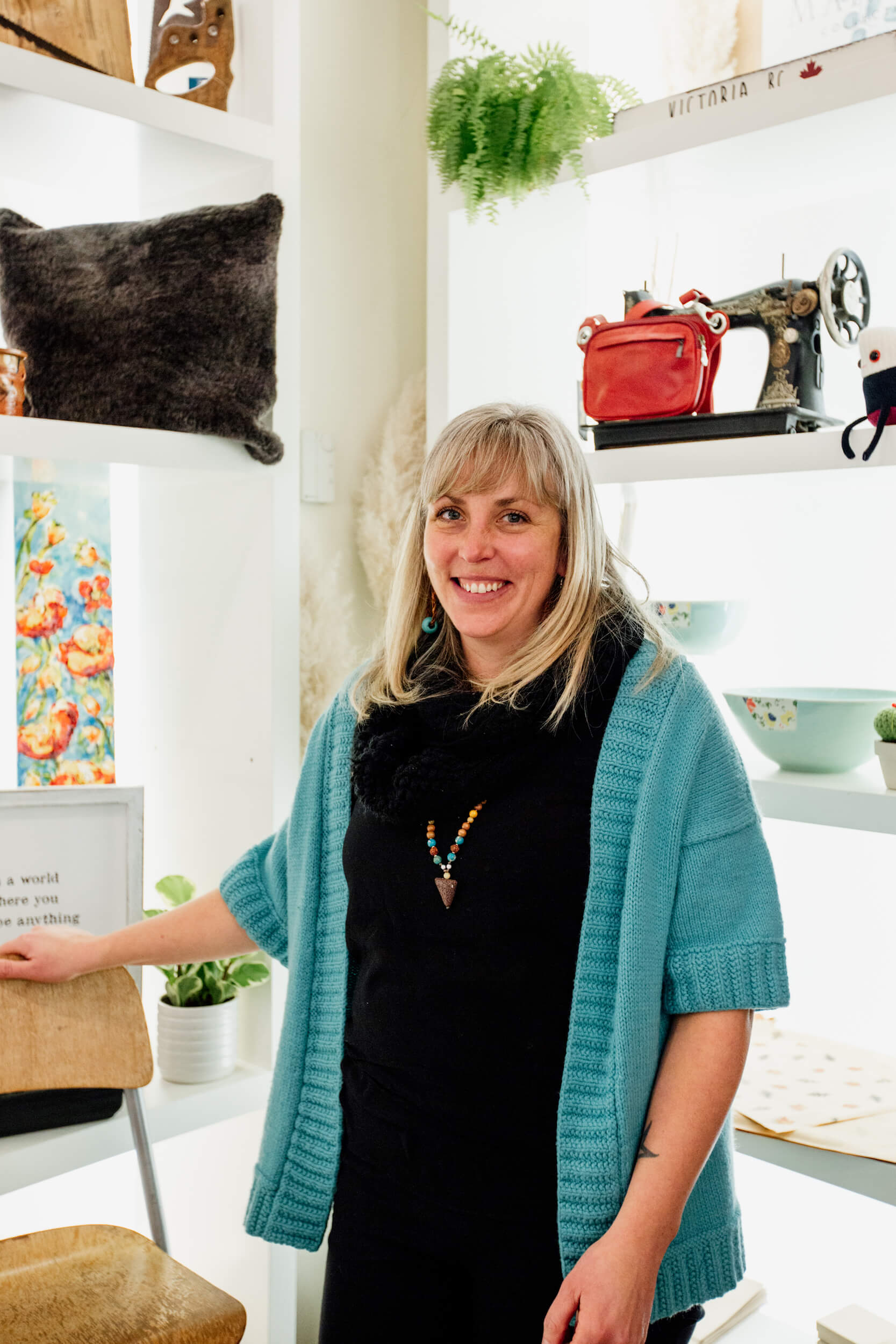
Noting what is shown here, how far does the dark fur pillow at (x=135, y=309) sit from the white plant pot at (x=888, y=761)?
94 cm

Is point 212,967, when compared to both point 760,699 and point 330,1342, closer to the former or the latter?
point 330,1342

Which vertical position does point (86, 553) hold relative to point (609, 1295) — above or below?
above

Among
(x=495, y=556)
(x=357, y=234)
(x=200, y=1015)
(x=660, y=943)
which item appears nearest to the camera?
(x=660, y=943)

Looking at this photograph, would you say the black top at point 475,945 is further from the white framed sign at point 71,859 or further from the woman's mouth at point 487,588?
the white framed sign at point 71,859

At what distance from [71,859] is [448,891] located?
1.90 feet

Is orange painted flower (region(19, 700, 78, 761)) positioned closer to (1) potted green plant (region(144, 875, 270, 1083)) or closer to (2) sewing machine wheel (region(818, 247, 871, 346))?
(1) potted green plant (region(144, 875, 270, 1083))

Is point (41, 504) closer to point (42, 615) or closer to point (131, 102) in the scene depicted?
point (42, 615)

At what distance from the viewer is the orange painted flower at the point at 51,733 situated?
1873mm

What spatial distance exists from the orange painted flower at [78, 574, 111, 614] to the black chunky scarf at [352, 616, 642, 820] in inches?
33.7

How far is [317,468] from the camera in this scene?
179 centimetres

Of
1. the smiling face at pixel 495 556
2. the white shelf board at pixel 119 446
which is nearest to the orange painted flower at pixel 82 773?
the white shelf board at pixel 119 446

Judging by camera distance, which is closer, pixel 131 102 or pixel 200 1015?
pixel 131 102

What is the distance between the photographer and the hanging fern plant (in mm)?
1498

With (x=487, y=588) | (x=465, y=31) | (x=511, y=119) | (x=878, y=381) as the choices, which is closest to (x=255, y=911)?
(x=487, y=588)
